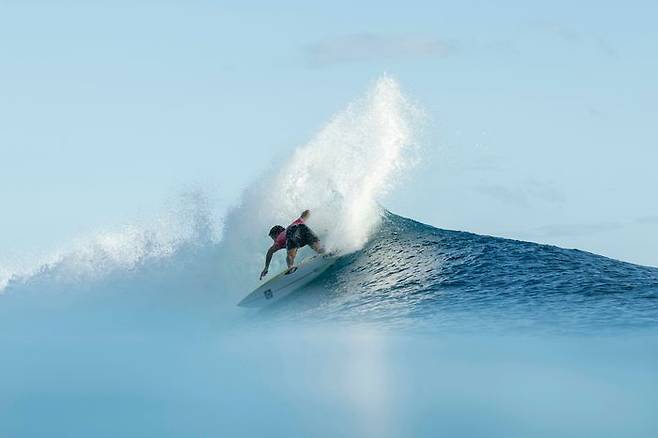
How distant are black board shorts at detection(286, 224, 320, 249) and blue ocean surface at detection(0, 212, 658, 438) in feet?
3.43

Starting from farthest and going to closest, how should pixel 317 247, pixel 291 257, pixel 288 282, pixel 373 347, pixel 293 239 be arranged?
pixel 317 247
pixel 293 239
pixel 291 257
pixel 288 282
pixel 373 347

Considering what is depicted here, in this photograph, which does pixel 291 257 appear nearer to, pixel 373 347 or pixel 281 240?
pixel 281 240

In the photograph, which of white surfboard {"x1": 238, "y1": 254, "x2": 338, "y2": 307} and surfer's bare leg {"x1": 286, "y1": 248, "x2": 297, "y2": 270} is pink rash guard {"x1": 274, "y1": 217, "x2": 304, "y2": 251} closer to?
surfer's bare leg {"x1": 286, "y1": 248, "x2": 297, "y2": 270}

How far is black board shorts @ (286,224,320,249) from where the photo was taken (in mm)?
23016

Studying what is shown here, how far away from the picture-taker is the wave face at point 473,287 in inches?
776

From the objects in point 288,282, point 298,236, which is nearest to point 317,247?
point 298,236

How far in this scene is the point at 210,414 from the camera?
11.9m

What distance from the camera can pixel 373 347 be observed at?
17156mm

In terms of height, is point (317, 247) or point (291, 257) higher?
point (317, 247)

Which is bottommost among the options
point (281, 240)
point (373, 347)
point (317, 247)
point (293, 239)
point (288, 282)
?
point (373, 347)

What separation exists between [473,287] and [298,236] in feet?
15.5

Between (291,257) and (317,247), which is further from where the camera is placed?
(317,247)

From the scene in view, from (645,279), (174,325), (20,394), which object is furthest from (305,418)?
(645,279)

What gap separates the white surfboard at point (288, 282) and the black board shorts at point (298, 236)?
465 millimetres
